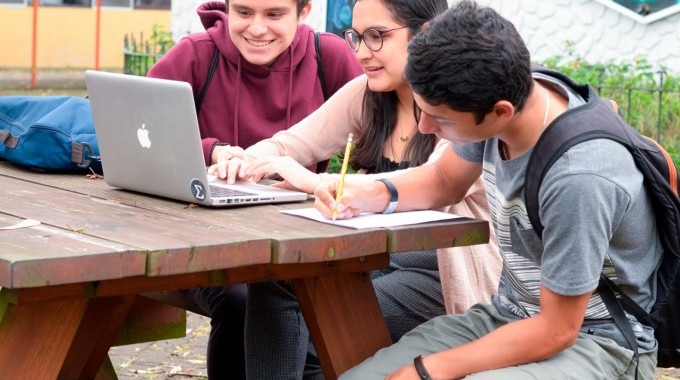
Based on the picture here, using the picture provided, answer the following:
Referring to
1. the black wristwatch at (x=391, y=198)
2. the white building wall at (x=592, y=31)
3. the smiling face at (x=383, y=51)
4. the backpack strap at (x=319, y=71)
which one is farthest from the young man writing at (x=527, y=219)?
the white building wall at (x=592, y=31)

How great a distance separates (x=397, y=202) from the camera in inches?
114

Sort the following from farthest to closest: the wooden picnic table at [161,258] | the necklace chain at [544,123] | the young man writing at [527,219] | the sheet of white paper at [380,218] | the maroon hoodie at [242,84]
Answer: the maroon hoodie at [242,84] < the sheet of white paper at [380,218] < the necklace chain at [544,123] < the young man writing at [527,219] < the wooden picnic table at [161,258]

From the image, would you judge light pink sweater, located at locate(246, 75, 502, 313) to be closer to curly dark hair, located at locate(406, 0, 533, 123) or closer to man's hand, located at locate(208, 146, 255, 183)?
man's hand, located at locate(208, 146, 255, 183)

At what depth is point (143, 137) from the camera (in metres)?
2.95

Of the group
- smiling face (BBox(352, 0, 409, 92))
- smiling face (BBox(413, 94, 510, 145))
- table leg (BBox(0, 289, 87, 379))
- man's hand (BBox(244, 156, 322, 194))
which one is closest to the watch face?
smiling face (BBox(352, 0, 409, 92))

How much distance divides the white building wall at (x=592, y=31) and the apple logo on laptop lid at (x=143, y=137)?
22.0 feet

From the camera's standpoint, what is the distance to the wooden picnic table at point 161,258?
227 cm

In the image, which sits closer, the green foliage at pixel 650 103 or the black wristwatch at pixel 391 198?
the black wristwatch at pixel 391 198

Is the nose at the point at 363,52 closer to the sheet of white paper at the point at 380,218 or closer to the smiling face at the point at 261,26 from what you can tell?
the smiling face at the point at 261,26

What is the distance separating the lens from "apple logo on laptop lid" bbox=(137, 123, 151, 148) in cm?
293

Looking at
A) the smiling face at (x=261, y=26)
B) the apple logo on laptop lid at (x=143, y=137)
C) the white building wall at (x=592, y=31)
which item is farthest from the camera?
the white building wall at (x=592, y=31)

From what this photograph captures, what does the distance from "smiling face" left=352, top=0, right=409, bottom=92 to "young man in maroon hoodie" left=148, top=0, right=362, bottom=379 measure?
452 millimetres

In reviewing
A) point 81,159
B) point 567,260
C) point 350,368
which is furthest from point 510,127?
point 81,159

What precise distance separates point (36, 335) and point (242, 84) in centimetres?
156
